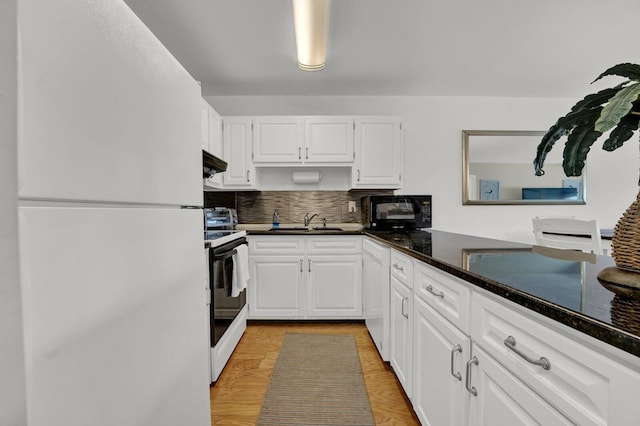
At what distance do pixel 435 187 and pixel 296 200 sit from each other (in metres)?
1.67

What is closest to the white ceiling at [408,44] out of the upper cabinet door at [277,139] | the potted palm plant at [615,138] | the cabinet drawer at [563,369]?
the upper cabinet door at [277,139]

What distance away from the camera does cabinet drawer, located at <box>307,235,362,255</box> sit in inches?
110

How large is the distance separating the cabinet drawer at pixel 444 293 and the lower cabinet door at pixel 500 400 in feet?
0.36

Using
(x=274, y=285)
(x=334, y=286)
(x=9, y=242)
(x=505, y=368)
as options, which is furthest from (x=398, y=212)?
(x=9, y=242)

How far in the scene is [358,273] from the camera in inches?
109

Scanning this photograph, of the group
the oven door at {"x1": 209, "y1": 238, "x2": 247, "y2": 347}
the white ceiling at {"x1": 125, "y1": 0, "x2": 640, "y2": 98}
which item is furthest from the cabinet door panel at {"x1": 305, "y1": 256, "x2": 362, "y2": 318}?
the white ceiling at {"x1": 125, "y1": 0, "x2": 640, "y2": 98}

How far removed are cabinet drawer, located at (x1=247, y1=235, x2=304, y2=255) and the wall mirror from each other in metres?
2.08

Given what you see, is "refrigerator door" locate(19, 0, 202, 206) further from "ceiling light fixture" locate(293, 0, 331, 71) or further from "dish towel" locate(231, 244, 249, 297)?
"dish towel" locate(231, 244, 249, 297)

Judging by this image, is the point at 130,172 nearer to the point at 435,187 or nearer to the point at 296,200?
the point at 296,200

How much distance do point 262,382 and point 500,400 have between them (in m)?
1.53

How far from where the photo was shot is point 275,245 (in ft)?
9.18

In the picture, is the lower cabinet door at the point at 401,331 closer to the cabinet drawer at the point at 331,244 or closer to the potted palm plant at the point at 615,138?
the potted palm plant at the point at 615,138

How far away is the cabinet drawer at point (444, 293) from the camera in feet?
3.18

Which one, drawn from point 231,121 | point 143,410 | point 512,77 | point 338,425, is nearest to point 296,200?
point 231,121
